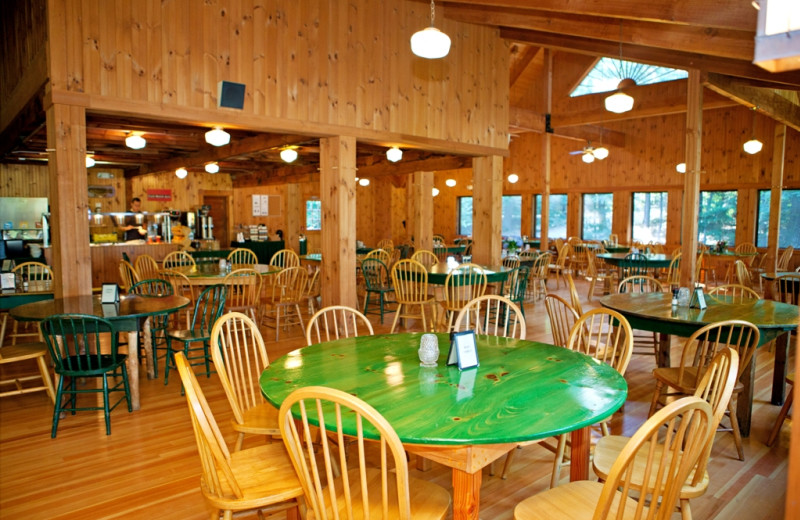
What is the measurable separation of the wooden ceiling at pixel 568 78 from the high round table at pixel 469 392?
310 centimetres

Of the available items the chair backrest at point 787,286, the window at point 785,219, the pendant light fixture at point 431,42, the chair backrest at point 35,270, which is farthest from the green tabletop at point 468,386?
the window at point 785,219

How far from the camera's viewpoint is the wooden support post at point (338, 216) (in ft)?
18.2

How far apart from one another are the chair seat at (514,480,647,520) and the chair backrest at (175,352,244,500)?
96 cm

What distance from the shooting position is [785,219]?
10.3 meters

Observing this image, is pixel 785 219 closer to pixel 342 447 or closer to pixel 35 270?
pixel 342 447

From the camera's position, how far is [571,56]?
12188 millimetres

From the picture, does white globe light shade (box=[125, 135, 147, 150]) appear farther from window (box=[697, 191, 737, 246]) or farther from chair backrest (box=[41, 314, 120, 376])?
window (box=[697, 191, 737, 246])

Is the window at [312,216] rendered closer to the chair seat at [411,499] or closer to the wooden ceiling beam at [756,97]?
the wooden ceiling beam at [756,97]

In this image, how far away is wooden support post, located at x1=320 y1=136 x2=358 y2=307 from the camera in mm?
5539

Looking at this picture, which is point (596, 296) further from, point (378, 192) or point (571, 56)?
point (378, 192)

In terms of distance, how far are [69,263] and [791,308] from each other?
5.46 metres

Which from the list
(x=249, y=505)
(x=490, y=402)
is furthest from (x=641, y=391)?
(x=249, y=505)

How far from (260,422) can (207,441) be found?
25.8 inches

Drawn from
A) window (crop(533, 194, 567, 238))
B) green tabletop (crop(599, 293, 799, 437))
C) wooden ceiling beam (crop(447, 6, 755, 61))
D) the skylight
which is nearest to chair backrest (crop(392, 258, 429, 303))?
green tabletop (crop(599, 293, 799, 437))
